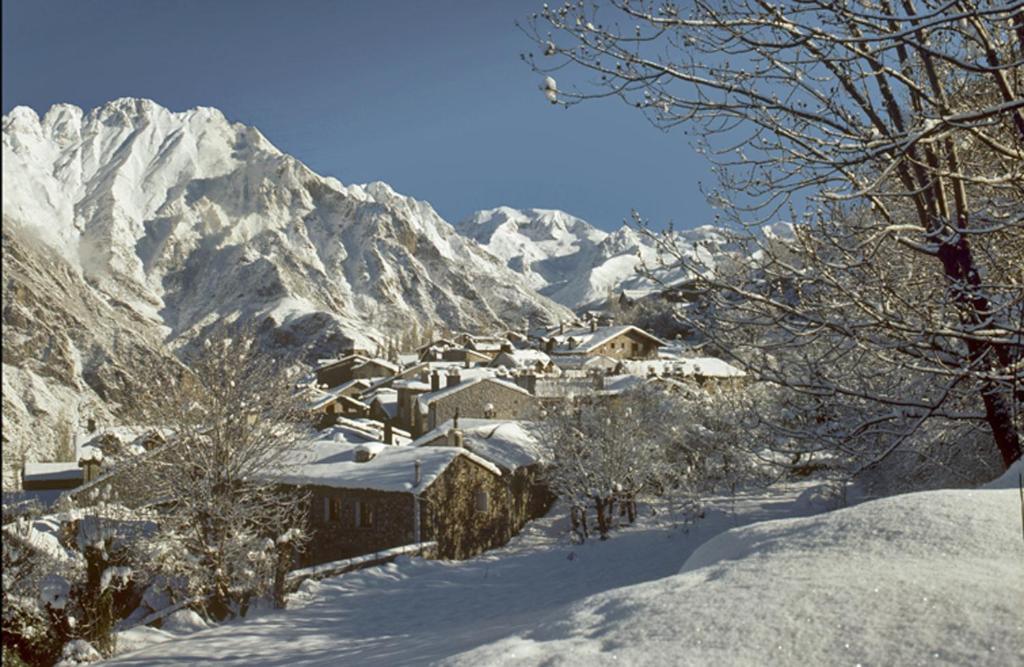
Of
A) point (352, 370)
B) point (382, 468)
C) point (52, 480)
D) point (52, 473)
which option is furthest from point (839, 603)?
point (352, 370)

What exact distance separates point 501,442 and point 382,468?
8.39 m

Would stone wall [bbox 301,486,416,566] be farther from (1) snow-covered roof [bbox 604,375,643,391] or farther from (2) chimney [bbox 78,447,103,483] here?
(1) snow-covered roof [bbox 604,375,643,391]

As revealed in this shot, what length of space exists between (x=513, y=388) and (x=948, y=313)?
4112cm

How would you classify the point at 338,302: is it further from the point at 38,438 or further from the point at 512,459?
the point at 512,459

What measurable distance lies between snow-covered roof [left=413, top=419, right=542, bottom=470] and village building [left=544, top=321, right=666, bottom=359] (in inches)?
1806

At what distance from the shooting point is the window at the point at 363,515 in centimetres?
2647

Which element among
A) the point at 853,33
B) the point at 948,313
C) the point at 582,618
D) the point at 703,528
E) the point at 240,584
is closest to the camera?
the point at 582,618

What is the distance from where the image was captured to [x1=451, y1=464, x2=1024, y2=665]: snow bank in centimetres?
419

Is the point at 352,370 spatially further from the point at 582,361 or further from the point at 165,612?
the point at 165,612

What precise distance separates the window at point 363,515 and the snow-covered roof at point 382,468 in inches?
27.2

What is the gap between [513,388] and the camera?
47.7m

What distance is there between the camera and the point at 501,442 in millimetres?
34906

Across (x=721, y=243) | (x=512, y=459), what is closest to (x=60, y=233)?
(x=512, y=459)

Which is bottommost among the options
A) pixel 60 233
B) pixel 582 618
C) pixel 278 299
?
pixel 582 618
